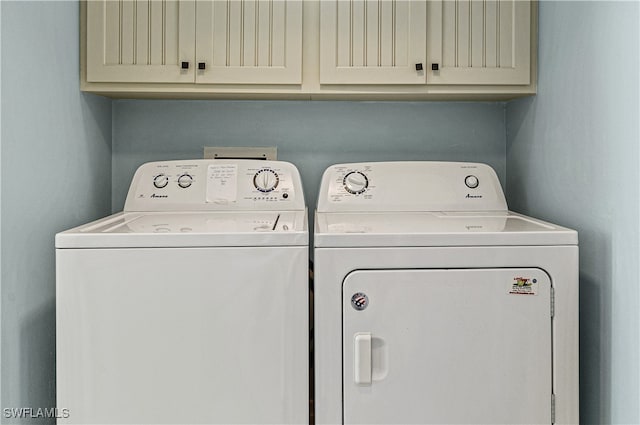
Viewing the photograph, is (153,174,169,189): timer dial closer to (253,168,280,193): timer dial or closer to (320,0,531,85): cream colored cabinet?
(253,168,280,193): timer dial

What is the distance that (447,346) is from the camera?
132 cm

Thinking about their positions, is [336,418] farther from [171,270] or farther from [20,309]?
[20,309]

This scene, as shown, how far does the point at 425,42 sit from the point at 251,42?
545mm

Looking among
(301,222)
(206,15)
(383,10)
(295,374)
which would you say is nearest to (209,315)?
(295,374)

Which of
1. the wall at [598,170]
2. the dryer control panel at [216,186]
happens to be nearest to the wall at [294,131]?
the dryer control panel at [216,186]

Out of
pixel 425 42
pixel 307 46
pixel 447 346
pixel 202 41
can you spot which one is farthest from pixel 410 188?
pixel 202 41

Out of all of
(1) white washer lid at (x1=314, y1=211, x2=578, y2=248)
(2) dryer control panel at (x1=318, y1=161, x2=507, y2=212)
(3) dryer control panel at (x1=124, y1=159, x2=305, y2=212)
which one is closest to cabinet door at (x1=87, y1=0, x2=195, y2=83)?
(3) dryer control panel at (x1=124, y1=159, x2=305, y2=212)

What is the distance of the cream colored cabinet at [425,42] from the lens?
1761 millimetres

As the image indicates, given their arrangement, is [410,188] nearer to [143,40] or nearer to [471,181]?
[471,181]

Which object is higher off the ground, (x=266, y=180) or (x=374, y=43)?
(x=374, y=43)

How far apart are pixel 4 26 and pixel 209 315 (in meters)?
0.81

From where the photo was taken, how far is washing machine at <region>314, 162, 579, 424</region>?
1310 millimetres

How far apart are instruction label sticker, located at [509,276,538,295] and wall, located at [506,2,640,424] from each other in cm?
21

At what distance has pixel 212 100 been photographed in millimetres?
2074
